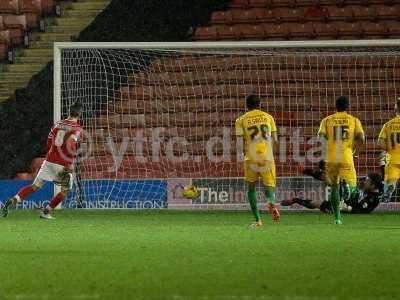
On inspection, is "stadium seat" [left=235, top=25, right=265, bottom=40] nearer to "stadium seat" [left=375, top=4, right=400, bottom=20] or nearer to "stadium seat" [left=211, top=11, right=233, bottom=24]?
"stadium seat" [left=211, top=11, right=233, bottom=24]

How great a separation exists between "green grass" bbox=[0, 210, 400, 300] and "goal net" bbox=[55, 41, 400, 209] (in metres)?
3.96

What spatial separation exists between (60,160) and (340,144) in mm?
4339

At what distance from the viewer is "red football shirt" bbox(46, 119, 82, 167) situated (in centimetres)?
1648

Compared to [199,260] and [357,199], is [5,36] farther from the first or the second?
[199,260]

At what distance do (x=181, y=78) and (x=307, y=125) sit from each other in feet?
7.94

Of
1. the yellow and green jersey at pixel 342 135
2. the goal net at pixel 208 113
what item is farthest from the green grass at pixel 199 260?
the goal net at pixel 208 113

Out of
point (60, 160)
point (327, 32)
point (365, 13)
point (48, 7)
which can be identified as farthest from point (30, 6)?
point (60, 160)

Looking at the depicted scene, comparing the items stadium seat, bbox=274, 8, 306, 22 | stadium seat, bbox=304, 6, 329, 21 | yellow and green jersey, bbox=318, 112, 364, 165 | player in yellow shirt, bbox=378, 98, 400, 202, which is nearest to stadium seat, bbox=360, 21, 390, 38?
stadium seat, bbox=304, 6, 329, 21

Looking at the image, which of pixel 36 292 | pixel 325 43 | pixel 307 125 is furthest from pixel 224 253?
pixel 307 125

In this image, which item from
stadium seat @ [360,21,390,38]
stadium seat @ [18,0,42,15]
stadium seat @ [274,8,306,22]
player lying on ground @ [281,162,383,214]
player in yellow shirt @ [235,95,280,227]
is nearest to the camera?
player in yellow shirt @ [235,95,280,227]

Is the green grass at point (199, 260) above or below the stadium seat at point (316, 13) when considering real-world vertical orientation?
below

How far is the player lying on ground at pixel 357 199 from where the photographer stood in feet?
56.9

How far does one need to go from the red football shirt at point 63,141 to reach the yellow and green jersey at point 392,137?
431 cm

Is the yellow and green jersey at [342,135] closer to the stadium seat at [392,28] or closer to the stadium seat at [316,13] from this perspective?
the stadium seat at [392,28]
